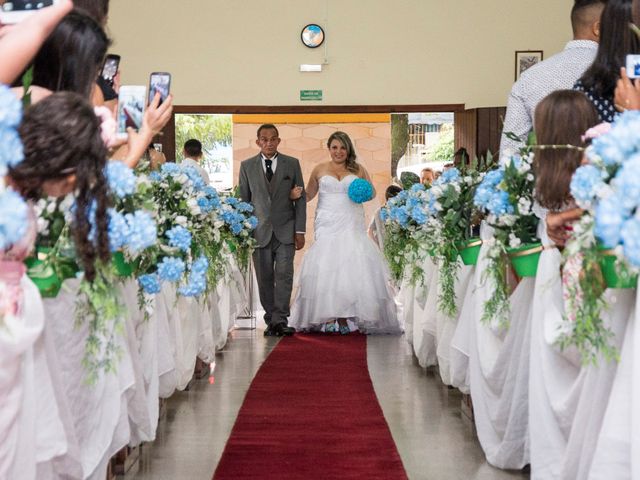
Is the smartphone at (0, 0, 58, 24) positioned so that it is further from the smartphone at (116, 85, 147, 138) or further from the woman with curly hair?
the woman with curly hair

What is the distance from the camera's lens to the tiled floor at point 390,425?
4309 millimetres

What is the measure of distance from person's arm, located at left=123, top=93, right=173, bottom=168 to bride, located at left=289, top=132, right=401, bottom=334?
20.2ft

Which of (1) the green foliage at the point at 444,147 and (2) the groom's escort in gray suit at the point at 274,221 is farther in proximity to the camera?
(1) the green foliage at the point at 444,147

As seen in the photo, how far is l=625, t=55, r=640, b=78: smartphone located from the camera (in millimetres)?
2977

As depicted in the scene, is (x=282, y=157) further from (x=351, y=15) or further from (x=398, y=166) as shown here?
(x=398, y=166)

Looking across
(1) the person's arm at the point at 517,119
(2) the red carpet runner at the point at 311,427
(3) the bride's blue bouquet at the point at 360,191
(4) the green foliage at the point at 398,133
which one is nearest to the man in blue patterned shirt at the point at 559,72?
(1) the person's arm at the point at 517,119

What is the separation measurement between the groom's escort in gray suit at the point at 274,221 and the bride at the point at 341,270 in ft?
0.72

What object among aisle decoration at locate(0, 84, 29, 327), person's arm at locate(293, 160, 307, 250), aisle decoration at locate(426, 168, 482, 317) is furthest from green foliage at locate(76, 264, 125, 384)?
person's arm at locate(293, 160, 307, 250)

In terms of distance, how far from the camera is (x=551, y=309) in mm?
3438

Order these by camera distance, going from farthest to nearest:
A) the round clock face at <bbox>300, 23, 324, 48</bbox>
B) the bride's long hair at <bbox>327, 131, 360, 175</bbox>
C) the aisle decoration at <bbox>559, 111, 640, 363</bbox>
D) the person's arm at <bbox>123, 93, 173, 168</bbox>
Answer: the round clock face at <bbox>300, 23, 324, 48</bbox>
the bride's long hair at <bbox>327, 131, 360, 175</bbox>
the person's arm at <bbox>123, 93, 173, 168</bbox>
the aisle decoration at <bbox>559, 111, 640, 363</bbox>

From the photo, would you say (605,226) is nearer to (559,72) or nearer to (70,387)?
(70,387)

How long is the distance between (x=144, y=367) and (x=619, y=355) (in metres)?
2.29

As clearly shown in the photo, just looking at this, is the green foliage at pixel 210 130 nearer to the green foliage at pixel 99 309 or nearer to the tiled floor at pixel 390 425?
the tiled floor at pixel 390 425

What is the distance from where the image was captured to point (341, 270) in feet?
32.1
